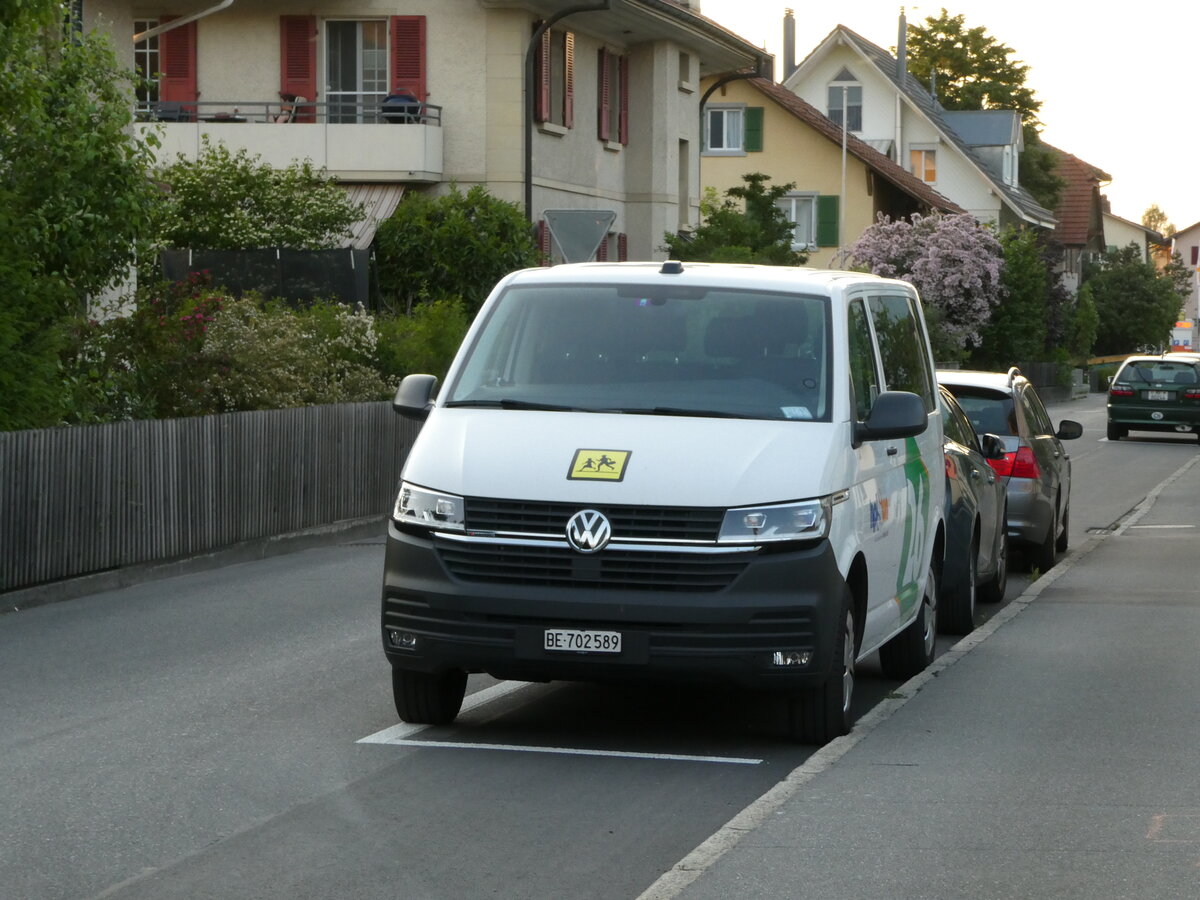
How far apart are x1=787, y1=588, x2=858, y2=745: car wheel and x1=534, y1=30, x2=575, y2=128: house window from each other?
2582 cm

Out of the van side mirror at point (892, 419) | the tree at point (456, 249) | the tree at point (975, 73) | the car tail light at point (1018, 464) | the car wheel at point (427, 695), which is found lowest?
the car wheel at point (427, 695)

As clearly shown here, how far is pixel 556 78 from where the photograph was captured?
35031 mm

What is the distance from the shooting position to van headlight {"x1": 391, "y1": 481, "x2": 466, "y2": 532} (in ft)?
27.1

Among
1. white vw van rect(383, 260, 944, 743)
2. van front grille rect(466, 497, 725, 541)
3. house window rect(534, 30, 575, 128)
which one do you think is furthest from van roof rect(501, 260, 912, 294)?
house window rect(534, 30, 575, 128)

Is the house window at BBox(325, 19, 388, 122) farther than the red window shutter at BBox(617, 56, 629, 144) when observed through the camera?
No

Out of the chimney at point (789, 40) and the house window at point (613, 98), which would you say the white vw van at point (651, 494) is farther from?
the chimney at point (789, 40)

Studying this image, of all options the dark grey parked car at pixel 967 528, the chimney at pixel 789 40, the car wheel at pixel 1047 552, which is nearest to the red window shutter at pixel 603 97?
the car wheel at pixel 1047 552

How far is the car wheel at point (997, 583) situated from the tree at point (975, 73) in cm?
7956

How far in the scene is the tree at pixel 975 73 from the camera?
9269 cm

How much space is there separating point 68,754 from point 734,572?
2.80 m

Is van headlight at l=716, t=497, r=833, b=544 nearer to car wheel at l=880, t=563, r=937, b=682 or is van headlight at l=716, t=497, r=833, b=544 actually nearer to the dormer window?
car wheel at l=880, t=563, r=937, b=682

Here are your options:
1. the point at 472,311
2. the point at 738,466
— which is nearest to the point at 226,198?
the point at 472,311

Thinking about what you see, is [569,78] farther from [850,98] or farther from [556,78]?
[850,98]

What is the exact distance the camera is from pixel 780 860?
20.9 feet
